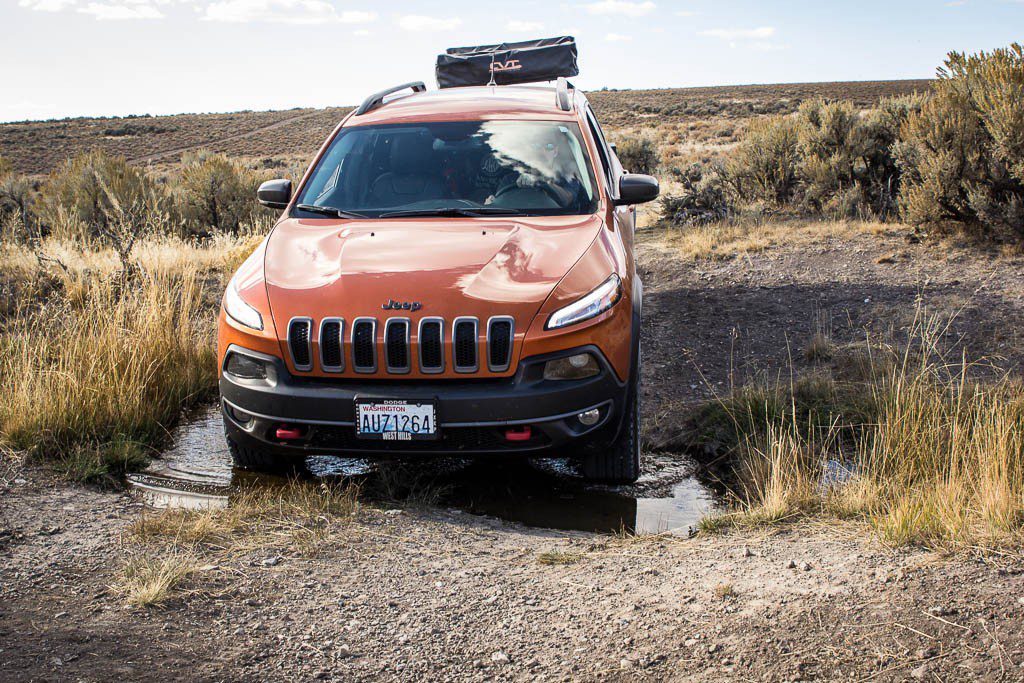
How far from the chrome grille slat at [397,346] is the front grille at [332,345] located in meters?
0.20

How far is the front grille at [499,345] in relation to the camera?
158 inches

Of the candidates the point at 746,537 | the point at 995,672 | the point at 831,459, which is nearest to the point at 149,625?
the point at 746,537

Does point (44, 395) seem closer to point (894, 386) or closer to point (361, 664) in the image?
point (361, 664)

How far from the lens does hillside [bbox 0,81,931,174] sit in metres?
50.2

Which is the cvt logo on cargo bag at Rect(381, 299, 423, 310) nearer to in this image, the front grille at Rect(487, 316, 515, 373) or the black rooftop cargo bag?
the front grille at Rect(487, 316, 515, 373)

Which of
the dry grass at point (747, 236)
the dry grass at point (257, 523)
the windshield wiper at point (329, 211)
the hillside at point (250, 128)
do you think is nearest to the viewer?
the dry grass at point (257, 523)

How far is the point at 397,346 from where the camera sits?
4039 millimetres

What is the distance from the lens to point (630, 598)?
3.37 m

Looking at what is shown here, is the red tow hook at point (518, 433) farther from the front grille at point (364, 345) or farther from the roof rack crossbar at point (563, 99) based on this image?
the roof rack crossbar at point (563, 99)

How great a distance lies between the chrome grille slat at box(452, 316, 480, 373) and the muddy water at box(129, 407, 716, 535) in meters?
0.49

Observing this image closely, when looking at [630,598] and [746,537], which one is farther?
[746,537]

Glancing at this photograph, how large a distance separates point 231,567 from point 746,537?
2161 mm

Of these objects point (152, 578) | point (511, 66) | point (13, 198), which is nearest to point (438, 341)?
point (152, 578)

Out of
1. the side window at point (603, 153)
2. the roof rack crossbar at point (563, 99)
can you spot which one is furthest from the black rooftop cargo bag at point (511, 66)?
the roof rack crossbar at point (563, 99)
